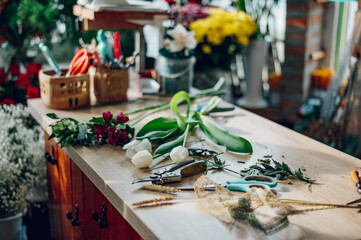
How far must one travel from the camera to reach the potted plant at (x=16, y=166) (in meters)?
2.22

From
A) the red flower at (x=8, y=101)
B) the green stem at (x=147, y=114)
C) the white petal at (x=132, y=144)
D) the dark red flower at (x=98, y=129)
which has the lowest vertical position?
the red flower at (x=8, y=101)

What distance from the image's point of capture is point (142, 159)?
1.46m

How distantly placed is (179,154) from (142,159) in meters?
0.12

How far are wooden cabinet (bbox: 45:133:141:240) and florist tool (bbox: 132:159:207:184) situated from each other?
151mm

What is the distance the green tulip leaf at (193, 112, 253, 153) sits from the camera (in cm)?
158

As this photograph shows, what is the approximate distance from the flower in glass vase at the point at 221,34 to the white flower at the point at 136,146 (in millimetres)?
1857

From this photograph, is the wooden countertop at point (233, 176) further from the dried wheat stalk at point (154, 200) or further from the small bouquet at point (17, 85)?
the small bouquet at point (17, 85)

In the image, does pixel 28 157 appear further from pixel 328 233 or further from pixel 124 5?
pixel 328 233

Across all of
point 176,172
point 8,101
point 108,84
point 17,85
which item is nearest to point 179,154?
point 176,172

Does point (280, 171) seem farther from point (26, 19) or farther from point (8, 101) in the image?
point (26, 19)

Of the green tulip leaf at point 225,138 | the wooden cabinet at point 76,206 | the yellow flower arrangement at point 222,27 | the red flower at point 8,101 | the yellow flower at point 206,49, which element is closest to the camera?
the wooden cabinet at point 76,206

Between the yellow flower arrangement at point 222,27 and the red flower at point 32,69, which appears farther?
the yellow flower arrangement at point 222,27

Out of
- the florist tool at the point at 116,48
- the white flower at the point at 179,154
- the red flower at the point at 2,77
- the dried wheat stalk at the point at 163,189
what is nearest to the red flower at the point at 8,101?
the red flower at the point at 2,77

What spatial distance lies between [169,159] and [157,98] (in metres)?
0.74
